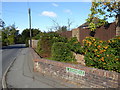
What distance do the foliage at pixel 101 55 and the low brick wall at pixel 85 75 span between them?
74 cm

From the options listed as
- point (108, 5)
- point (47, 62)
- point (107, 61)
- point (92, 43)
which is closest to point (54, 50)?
point (47, 62)

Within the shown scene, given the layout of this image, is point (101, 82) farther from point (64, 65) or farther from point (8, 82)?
point (8, 82)

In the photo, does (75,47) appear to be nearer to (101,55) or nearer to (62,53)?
(62,53)

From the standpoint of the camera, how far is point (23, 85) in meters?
6.30

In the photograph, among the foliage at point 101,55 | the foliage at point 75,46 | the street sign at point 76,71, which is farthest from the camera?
the foliage at point 75,46

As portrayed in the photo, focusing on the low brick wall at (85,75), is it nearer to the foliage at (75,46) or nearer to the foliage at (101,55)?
the foliage at (101,55)

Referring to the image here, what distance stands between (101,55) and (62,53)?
3610 mm

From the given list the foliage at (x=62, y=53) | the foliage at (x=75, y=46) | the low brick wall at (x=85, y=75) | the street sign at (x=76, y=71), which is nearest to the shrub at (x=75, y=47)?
the foliage at (x=75, y=46)

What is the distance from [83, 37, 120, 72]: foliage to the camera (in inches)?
222

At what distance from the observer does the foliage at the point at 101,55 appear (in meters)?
Result: 5.63

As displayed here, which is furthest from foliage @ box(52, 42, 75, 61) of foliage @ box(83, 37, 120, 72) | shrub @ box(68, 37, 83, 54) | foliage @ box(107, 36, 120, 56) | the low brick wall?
foliage @ box(107, 36, 120, 56)

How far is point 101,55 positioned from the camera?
624 centimetres

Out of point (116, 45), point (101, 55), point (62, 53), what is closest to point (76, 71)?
point (101, 55)

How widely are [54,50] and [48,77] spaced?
2.68 metres
